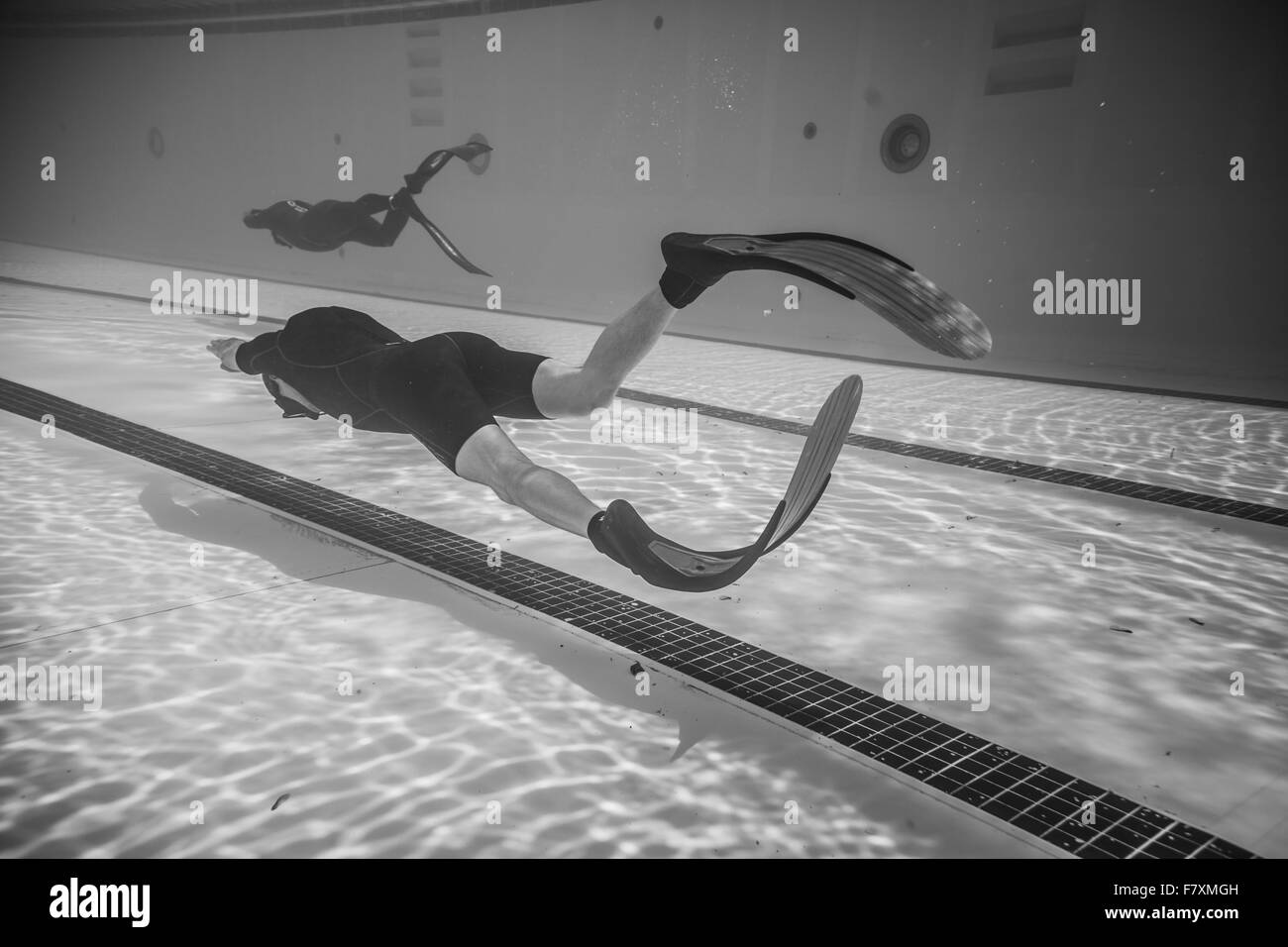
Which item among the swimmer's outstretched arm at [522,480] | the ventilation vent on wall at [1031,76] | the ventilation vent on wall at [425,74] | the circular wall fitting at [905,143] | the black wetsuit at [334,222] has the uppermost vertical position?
the ventilation vent on wall at [425,74]

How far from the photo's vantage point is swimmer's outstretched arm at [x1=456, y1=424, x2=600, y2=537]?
2.29m

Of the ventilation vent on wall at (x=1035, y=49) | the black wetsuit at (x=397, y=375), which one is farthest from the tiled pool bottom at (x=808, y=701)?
the ventilation vent on wall at (x=1035, y=49)

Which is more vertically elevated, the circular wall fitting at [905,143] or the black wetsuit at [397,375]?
the circular wall fitting at [905,143]

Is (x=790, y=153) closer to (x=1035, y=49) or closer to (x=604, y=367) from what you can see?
(x=1035, y=49)

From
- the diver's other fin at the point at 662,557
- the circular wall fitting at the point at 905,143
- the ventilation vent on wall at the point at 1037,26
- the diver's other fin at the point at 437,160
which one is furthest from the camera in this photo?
the diver's other fin at the point at 437,160

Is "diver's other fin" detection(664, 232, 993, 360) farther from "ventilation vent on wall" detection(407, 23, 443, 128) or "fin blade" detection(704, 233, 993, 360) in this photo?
"ventilation vent on wall" detection(407, 23, 443, 128)

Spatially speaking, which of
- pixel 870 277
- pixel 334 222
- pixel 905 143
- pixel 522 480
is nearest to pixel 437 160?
pixel 334 222

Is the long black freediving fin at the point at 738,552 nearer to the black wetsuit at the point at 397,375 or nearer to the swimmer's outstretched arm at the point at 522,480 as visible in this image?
the swimmer's outstretched arm at the point at 522,480

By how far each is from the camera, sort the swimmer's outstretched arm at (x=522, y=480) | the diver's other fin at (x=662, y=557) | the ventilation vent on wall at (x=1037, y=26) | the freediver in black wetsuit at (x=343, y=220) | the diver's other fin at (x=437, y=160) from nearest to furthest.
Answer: the diver's other fin at (x=662, y=557)
the swimmer's outstretched arm at (x=522, y=480)
the ventilation vent on wall at (x=1037, y=26)
the diver's other fin at (x=437, y=160)
the freediver in black wetsuit at (x=343, y=220)

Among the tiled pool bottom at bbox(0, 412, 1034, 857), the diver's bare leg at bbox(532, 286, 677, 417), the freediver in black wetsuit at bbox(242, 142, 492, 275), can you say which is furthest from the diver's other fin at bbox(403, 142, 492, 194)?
the tiled pool bottom at bbox(0, 412, 1034, 857)

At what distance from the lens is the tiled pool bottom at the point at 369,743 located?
4.86 ft

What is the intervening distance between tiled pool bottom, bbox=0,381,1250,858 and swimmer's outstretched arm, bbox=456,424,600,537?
25cm
